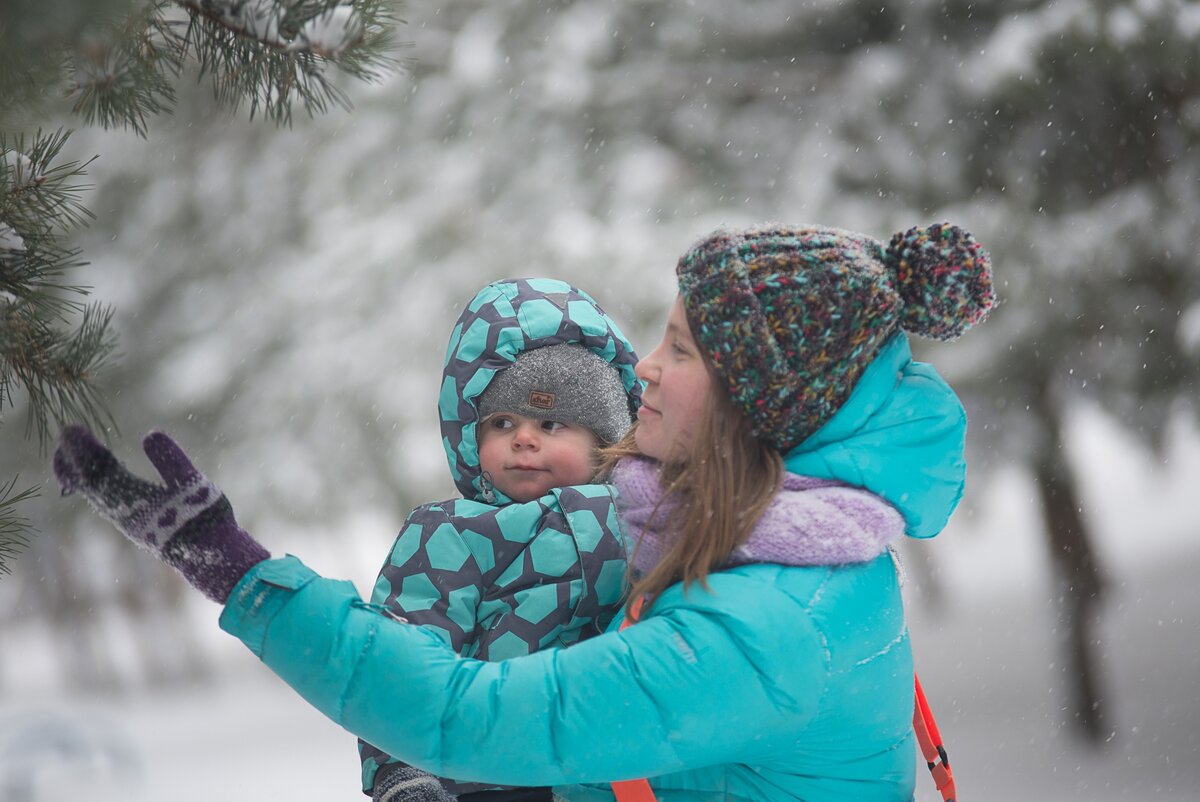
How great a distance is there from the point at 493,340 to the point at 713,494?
Answer: 65cm

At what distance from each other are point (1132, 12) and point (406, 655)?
5745mm

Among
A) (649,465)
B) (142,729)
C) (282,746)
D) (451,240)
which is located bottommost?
(649,465)

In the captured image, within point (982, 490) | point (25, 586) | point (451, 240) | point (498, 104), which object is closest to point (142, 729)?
point (25, 586)

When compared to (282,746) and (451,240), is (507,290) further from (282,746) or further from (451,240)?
(282,746)

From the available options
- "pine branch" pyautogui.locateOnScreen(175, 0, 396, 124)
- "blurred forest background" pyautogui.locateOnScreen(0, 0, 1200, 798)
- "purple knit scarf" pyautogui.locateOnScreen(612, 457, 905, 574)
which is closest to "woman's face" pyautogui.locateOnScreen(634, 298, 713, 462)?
"purple knit scarf" pyautogui.locateOnScreen(612, 457, 905, 574)

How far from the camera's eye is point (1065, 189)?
20.0 ft

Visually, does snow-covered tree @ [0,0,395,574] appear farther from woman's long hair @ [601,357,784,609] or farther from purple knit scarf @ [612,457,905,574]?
purple knit scarf @ [612,457,905,574]

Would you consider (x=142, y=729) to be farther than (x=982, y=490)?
Yes

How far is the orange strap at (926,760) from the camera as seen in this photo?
55.4 inches

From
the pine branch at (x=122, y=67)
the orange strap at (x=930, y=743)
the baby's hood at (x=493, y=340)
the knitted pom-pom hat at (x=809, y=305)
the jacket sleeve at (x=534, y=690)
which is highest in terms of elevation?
the pine branch at (x=122, y=67)

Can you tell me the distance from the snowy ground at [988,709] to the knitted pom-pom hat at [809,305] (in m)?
5.54

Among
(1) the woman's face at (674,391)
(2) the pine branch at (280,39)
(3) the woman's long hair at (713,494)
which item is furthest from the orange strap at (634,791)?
(2) the pine branch at (280,39)

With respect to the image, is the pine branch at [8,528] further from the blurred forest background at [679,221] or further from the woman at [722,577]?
the blurred forest background at [679,221]

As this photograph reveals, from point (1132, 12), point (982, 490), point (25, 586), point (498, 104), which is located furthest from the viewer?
point (25, 586)
